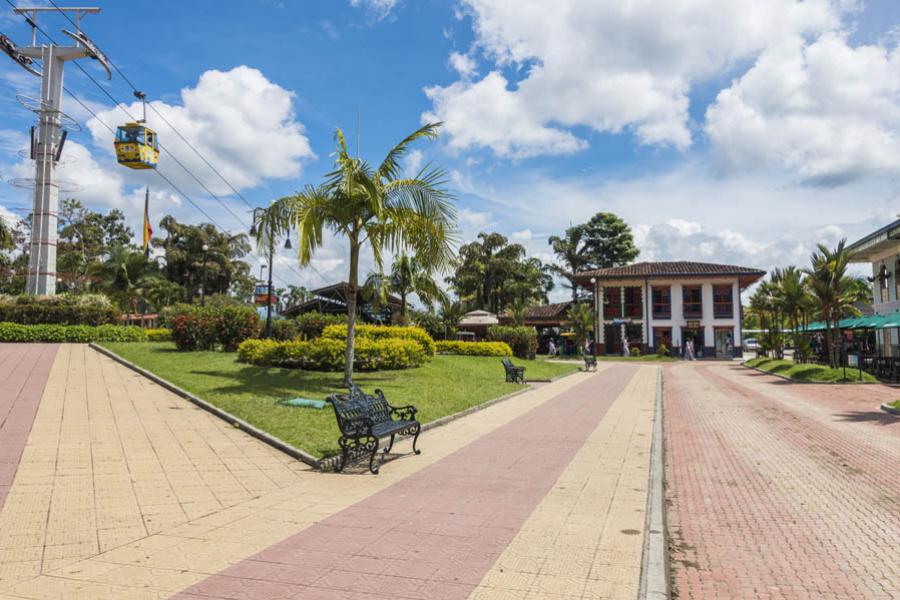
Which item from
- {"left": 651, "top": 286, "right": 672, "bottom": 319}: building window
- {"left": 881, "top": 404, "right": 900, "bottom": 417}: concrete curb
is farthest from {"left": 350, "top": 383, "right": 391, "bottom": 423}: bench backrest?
{"left": 651, "top": 286, "right": 672, "bottom": 319}: building window

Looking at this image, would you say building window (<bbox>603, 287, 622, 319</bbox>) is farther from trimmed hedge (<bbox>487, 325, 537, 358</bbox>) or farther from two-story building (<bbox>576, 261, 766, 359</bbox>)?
trimmed hedge (<bbox>487, 325, 537, 358</bbox>)

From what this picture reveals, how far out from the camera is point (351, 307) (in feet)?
39.5

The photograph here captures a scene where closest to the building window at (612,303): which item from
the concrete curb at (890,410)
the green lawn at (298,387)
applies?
the green lawn at (298,387)

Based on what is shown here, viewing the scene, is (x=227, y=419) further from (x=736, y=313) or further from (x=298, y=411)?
(x=736, y=313)

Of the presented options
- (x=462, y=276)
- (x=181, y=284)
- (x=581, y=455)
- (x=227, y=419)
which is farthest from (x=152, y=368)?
(x=181, y=284)

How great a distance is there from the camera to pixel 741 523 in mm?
5199

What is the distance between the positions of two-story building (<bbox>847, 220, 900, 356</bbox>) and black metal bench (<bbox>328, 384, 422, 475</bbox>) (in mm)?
27926

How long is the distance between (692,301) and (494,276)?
16.7 meters

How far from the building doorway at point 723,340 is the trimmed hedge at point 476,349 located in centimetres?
2637

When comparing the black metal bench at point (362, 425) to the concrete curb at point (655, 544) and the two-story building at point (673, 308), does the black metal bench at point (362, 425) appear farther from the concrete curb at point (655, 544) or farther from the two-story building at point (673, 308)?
the two-story building at point (673, 308)

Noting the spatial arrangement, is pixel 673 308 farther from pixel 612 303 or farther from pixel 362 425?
pixel 362 425

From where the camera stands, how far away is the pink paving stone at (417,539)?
11.8ft

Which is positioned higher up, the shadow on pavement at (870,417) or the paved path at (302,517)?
the paved path at (302,517)

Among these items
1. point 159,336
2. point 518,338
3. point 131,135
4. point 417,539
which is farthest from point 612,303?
point 417,539
